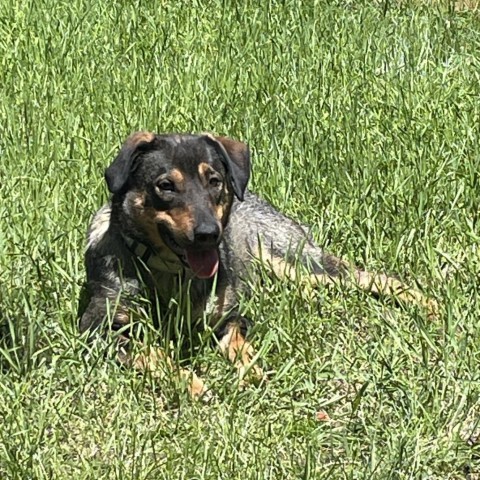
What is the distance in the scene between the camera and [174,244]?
193 inches

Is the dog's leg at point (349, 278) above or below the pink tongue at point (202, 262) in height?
below

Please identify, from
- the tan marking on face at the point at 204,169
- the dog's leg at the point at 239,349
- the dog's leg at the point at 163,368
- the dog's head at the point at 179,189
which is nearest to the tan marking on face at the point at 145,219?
the dog's head at the point at 179,189

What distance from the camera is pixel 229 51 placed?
766 centimetres

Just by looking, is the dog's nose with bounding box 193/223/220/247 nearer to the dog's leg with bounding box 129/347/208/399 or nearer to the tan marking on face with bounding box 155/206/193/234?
the tan marking on face with bounding box 155/206/193/234

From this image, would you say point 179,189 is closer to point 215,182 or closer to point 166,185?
point 166,185

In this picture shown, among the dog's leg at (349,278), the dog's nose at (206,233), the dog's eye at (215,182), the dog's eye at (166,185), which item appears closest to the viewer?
the dog's nose at (206,233)

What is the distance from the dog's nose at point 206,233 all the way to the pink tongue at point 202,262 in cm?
18

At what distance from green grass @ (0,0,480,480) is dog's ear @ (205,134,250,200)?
1.64ft

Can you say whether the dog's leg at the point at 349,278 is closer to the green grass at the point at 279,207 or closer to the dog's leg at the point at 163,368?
the green grass at the point at 279,207

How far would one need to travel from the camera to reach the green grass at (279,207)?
4176 mm

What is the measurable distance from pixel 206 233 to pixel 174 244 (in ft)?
0.75

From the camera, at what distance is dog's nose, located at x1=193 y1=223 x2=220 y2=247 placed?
4727mm

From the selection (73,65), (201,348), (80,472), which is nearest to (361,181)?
(201,348)

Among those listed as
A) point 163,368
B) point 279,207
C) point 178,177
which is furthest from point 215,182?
point 279,207
